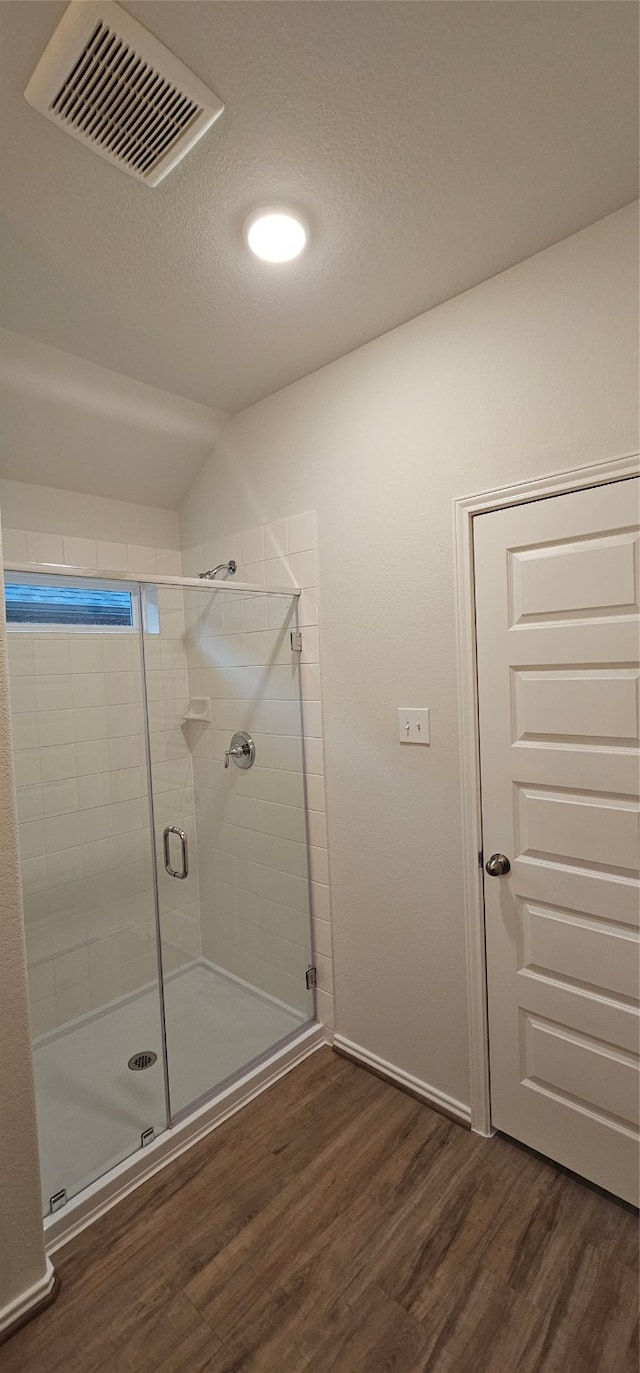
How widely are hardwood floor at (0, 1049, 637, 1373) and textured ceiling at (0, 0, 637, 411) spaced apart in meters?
2.68

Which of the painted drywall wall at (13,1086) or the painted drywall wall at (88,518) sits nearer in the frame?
the painted drywall wall at (13,1086)

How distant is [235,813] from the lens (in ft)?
7.97

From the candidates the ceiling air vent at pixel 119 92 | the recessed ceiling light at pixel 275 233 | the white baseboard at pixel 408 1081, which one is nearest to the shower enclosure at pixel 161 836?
the white baseboard at pixel 408 1081

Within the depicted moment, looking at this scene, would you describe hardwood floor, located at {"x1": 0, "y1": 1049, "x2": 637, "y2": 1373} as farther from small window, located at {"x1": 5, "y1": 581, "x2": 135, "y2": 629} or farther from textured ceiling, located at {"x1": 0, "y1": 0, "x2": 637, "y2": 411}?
textured ceiling, located at {"x1": 0, "y1": 0, "x2": 637, "y2": 411}

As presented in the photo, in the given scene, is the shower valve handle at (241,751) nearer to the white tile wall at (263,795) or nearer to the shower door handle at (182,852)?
the white tile wall at (263,795)

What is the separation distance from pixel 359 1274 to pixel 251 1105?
2.25ft

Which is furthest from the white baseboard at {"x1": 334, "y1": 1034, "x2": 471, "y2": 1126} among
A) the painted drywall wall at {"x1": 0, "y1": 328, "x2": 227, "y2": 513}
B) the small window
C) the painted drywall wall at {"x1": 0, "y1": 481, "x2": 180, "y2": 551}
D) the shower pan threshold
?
the painted drywall wall at {"x1": 0, "y1": 328, "x2": 227, "y2": 513}

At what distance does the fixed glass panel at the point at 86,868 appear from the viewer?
2.04 meters

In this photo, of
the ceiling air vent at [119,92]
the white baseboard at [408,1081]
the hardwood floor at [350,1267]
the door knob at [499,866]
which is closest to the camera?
the ceiling air vent at [119,92]

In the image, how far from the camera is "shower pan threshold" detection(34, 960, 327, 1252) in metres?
1.63

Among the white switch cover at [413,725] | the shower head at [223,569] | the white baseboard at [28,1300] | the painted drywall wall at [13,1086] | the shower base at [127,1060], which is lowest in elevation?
the white baseboard at [28,1300]

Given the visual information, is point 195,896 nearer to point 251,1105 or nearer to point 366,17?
point 251,1105

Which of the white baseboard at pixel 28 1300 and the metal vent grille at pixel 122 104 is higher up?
the metal vent grille at pixel 122 104

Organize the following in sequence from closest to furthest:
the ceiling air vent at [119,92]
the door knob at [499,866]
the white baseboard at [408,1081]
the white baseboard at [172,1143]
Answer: the ceiling air vent at [119,92], the white baseboard at [172,1143], the door knob at [499,866], the white baseboard at [408,1081]
